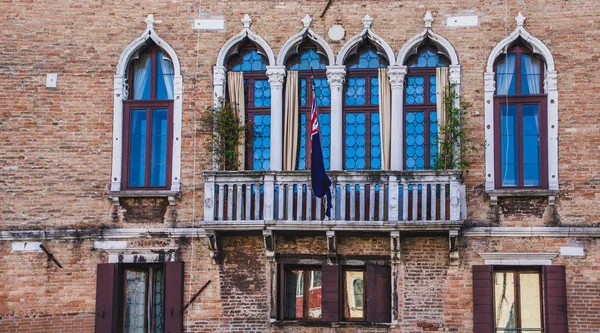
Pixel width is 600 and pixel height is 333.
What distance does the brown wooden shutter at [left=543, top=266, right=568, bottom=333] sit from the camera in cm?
1809

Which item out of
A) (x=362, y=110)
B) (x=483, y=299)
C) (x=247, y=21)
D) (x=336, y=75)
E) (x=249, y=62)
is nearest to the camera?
(x=483, y=299)

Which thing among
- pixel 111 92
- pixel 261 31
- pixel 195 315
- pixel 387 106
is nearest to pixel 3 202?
pixel 111 92

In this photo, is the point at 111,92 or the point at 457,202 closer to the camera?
the point at 457,202

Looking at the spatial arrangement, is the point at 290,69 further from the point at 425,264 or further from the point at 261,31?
the point at 425,264

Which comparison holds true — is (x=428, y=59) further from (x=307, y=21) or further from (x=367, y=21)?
(x=307, y=21)

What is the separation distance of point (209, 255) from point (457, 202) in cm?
421

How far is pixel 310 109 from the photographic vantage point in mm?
19625

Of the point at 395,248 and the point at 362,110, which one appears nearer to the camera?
the point at 395,248

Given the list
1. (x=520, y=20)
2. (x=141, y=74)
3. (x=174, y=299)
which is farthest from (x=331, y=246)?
(x=520, y=20)

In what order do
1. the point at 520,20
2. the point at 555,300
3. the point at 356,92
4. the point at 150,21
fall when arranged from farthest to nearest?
the point at 150,21 → the point at 356,92 → the point at 520,20 → the point at 555,300

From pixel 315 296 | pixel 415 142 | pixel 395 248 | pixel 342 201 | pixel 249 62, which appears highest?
pixel 249 62

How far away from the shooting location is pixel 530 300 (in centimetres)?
1858

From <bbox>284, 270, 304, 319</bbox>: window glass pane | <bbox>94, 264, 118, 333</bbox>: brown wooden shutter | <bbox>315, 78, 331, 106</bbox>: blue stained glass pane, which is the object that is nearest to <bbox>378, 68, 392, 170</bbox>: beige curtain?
<bbox>315, 78, 331, 106</bbox>: blue stained glass pane

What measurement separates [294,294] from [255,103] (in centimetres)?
336
